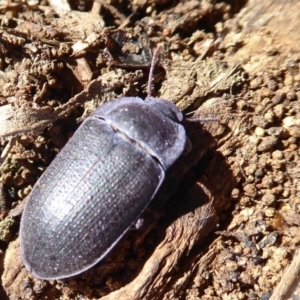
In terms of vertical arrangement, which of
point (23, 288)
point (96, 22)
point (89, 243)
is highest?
point (96, 22)

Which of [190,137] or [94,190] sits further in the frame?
[190,137]

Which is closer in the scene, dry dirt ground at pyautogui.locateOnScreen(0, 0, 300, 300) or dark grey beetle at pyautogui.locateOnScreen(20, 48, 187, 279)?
dark grey beetle at pyautogui.locateOnScreen(20, 48, 187, 279)

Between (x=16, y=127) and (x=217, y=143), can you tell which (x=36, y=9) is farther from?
(x=217, y=143)

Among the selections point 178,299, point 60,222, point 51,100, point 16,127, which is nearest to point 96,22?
point 51,100

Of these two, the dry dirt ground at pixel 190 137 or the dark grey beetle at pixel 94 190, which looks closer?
the dark grey beetle at pixel 94 190
